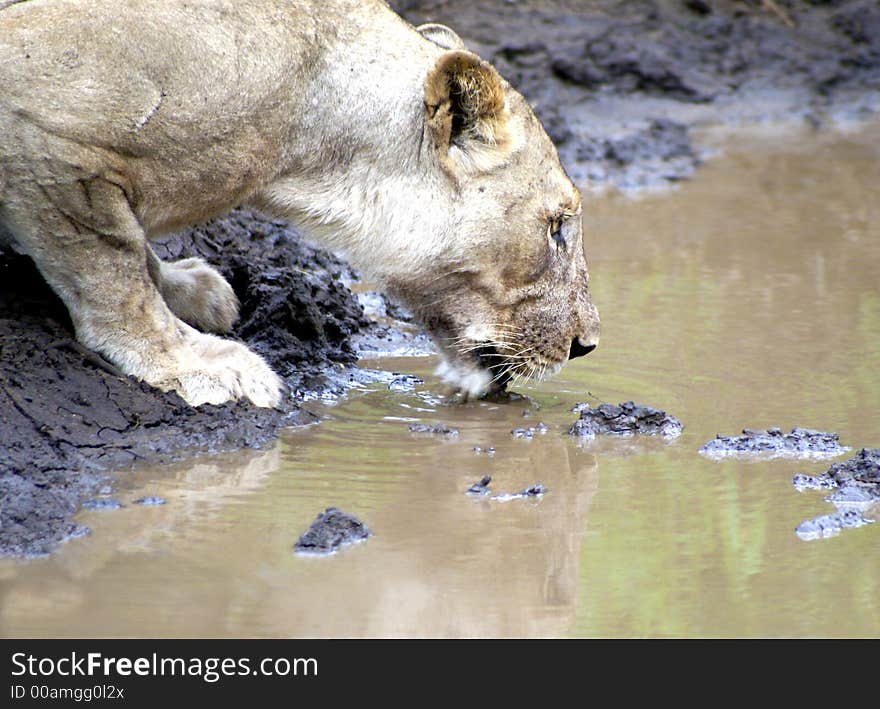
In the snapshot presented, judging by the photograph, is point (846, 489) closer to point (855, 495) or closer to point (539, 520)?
point (855, 495)

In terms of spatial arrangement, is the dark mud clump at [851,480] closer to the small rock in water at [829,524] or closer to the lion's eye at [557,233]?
the small rock in water at [829,524]

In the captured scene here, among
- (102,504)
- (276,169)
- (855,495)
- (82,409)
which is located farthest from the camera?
(276,169)

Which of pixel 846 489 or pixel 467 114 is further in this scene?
pixel 467 114

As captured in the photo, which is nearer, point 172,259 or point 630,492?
point 630,492

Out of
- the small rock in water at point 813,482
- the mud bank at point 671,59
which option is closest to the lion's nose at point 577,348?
the small rock in water at point 813,482

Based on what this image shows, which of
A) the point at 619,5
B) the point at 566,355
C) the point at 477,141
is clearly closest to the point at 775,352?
the point at 566,355

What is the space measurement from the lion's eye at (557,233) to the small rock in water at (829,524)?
170 centimetres

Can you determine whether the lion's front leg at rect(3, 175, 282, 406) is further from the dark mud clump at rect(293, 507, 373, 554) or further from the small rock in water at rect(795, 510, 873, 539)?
the small rock in water at rect(795, 510, 873, 539)

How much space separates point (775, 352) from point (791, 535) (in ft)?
7.51

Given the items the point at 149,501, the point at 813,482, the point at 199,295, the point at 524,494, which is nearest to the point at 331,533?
the point at 149,501

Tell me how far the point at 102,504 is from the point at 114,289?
3.23 feet

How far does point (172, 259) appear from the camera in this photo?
6.87 m

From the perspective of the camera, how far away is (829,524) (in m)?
4.33
